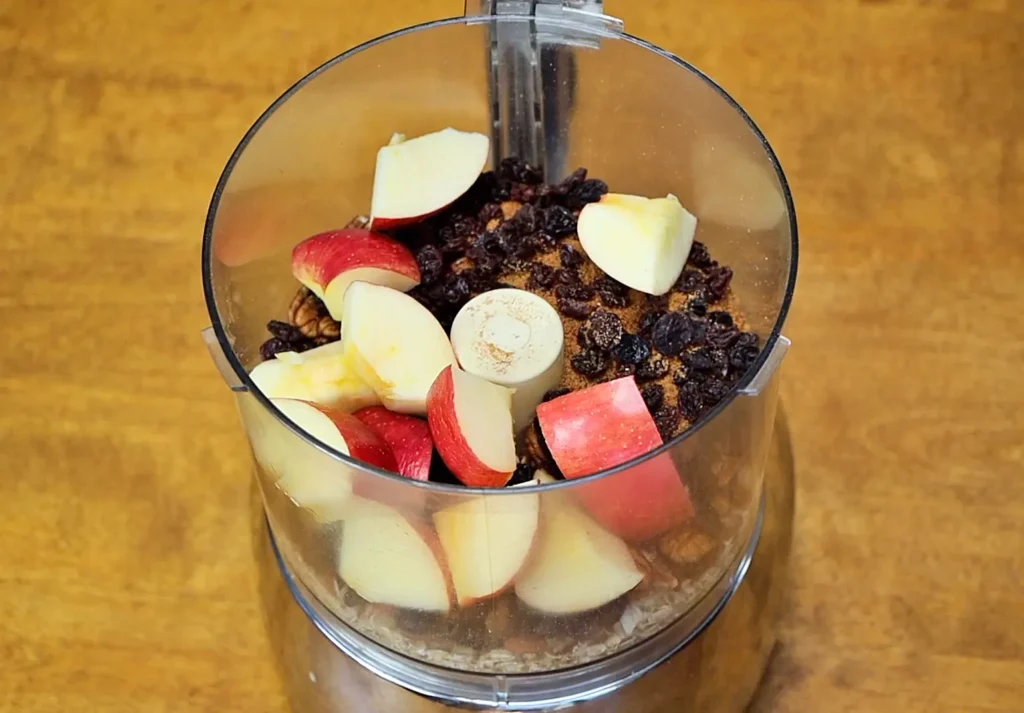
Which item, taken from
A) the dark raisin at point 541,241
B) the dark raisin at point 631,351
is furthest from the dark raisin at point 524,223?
the dark raisin at point 631,351

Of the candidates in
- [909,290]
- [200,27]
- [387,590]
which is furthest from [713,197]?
[200,27]

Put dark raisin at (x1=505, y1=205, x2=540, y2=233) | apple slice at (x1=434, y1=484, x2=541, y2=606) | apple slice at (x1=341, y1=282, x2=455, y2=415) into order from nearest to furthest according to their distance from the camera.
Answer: apple slice at (x1=434, y1=484, x2=541, y2=606) < apple slice at (x1=341, y1=282, x2=455, y2=415) < dark raisin at (x1=505, y1=205, x2=540, y2=233)

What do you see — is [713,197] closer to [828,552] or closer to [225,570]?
[828,552]

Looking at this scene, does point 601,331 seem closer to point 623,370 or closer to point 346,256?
point 623,370

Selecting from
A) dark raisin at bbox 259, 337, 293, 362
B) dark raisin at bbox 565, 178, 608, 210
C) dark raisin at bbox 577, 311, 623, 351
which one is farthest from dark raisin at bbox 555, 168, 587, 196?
dark raisin at bbox 259, 337, 293, 362

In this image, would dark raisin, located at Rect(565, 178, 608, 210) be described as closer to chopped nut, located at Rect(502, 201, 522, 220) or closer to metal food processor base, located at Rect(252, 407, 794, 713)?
chopped nut, located at Rect(502, 201, 522, 220)

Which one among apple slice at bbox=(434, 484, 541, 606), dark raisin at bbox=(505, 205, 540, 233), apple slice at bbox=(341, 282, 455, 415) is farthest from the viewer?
dark raisin at bbox=(505, 205, 540, 233)

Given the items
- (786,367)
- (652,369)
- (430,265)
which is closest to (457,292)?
(430,265)
